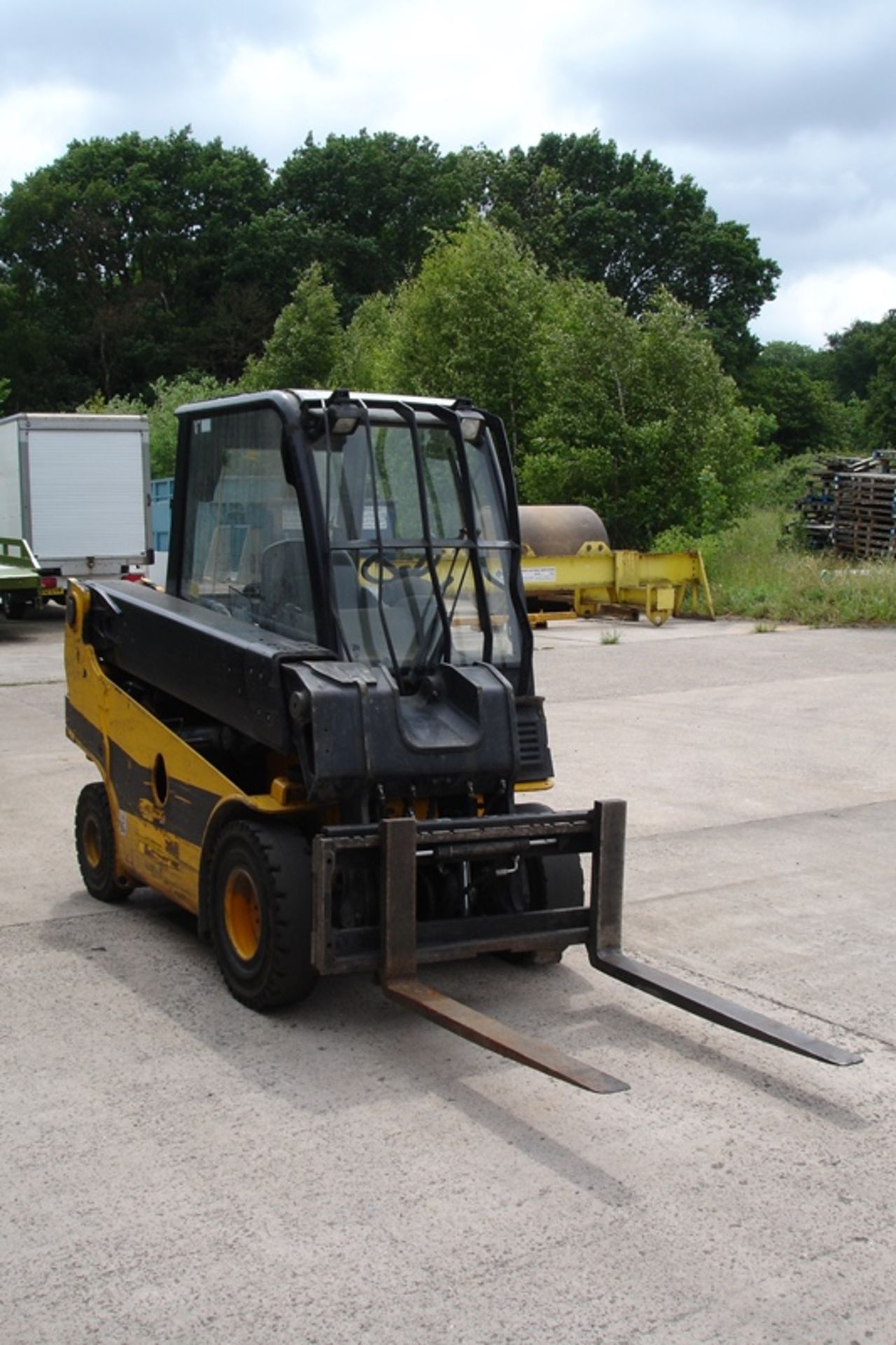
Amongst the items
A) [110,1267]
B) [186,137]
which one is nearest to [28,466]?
Answer: [110,1267]

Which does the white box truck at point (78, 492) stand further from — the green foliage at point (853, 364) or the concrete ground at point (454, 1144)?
the green foliage at point (853, 364)

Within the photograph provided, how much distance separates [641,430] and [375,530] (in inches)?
815

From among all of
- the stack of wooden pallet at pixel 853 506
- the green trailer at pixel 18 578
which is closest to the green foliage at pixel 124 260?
the stack of wooden pallet at pixel 853 506

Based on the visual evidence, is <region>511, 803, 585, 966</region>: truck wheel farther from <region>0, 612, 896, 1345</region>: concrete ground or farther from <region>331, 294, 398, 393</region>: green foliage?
<region>331, 294, 398, 393</region>: green foliage

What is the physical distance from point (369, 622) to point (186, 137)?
67.2m

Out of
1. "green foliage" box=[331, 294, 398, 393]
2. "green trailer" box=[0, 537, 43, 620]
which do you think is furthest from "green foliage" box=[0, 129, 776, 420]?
"green trailer" box=[0, 537, 43, 620]

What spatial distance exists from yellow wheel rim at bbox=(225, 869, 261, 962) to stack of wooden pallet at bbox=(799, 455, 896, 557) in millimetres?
23924

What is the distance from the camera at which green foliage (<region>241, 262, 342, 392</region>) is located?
1674 inches

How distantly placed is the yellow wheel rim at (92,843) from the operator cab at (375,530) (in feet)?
5.03

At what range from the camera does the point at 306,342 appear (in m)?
42.5

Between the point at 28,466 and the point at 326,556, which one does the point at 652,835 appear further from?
the point at 28,466

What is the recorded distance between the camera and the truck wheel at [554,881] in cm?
617

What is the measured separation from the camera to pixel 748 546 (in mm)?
28188

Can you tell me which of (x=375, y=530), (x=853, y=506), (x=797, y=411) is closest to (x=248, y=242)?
(x=797, y=411)
